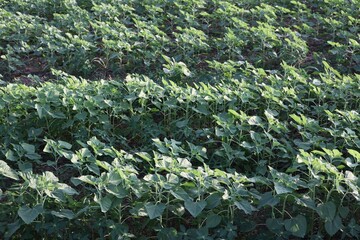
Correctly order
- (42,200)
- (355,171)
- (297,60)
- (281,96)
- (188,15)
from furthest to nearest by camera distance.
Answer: (188,15) < (297,60) < (281,96) < (355,171) < (42,200)

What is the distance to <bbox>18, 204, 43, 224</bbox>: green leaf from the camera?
3.61 m

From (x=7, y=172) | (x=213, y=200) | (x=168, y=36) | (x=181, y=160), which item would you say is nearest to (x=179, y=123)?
(x=181, y=160)

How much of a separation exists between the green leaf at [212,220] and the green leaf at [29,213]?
1004 mm

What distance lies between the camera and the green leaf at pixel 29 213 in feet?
11.8

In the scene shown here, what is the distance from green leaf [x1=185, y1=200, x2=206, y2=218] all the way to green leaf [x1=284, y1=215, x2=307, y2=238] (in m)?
0.53

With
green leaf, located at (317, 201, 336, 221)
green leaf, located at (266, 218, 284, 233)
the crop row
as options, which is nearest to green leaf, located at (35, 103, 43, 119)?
the crop row

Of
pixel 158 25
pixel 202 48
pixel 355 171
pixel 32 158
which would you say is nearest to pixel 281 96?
pixel 355 171

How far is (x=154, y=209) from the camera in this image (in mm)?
3719

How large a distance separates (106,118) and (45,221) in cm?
142

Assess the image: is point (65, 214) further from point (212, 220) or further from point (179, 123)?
point (179, 123)

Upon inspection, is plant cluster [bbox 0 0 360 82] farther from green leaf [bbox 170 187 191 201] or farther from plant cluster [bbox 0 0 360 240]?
green leaf [bbox 170 187 191 201]

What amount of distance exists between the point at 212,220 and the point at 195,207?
0.19m

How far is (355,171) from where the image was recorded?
4.39 meters

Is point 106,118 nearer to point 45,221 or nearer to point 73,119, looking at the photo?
point 73,119
